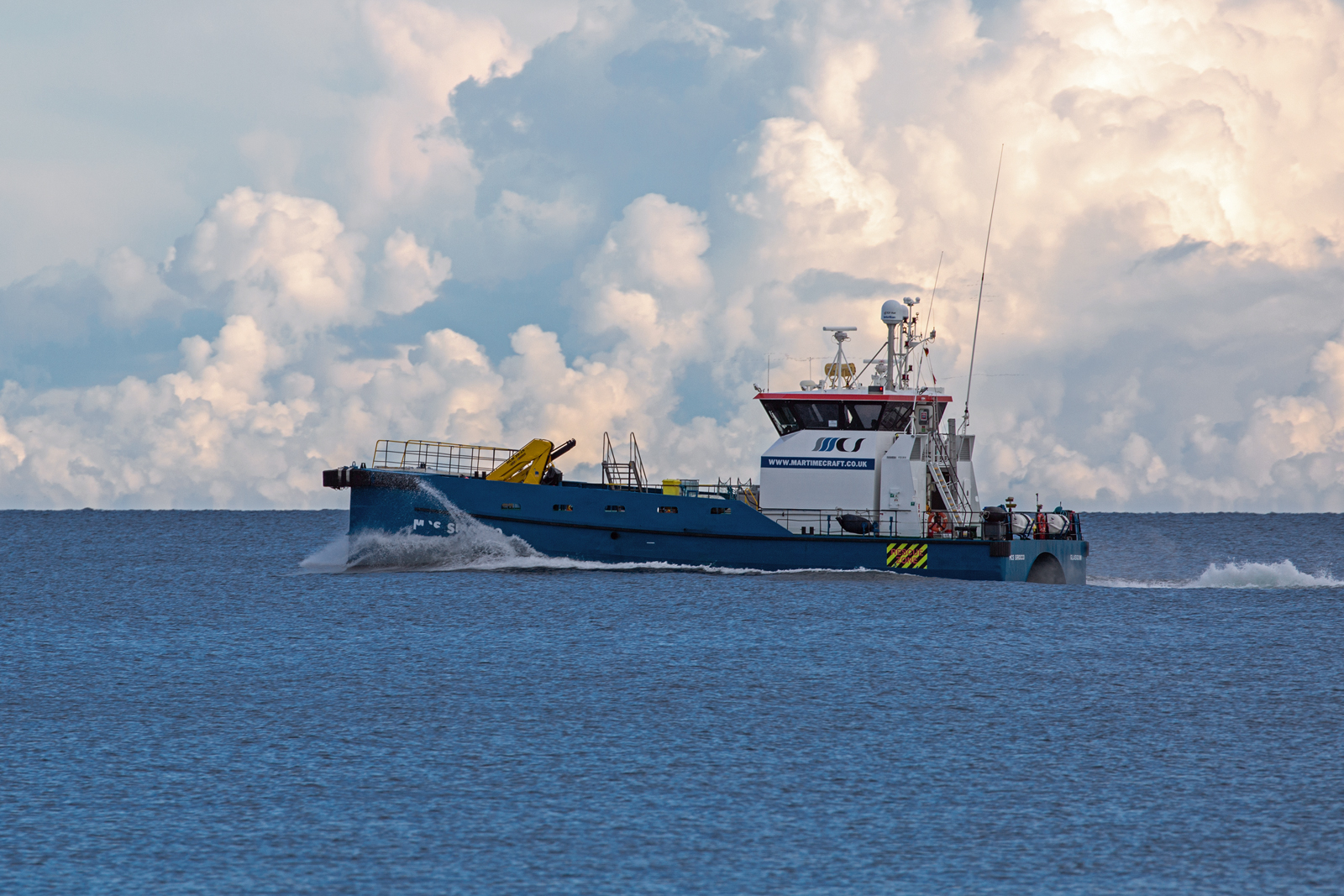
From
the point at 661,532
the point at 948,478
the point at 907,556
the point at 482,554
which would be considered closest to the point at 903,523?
the point at 907,556

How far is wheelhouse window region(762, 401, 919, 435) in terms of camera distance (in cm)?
3484

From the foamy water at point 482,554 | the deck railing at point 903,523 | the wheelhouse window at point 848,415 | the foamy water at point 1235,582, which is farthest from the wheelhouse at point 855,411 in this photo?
the foamy water at point 1235,582

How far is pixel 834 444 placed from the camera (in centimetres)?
3459

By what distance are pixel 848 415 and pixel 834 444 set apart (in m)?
0.91

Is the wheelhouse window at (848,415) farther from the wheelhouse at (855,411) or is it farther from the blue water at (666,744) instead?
the blue water at (666,744)

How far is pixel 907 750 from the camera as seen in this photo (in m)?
18.3

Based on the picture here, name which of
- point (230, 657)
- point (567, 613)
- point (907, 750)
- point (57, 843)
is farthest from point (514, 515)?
point (57, 843)

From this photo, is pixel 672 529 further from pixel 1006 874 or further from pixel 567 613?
pixel 1006 874

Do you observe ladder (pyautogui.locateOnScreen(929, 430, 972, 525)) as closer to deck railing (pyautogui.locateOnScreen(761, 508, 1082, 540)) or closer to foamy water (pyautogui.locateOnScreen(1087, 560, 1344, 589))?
deck railing (pyautogui.locateOnScreen(761, 508, 1082, 540))

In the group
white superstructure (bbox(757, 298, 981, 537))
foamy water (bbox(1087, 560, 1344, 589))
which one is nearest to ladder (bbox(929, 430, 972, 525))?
white superstructure (bbox(757, 298, 981, 537))

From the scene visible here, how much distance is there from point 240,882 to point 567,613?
20861mm

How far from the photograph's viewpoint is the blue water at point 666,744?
13.1m

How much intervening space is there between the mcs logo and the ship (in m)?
→ 0.03

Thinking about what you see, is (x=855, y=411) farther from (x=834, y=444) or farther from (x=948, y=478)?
(x=948, y=478)
